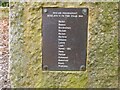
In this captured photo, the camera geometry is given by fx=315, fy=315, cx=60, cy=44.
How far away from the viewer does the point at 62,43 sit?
2.03 meters

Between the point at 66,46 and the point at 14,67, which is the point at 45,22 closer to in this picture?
the point at 66,46

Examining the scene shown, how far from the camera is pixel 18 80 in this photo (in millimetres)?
2084

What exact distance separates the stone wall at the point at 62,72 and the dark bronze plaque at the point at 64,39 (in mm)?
31

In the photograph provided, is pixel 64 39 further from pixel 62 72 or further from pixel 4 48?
pixel 4 48

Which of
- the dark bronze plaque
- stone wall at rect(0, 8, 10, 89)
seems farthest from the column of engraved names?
stone wall at rect(0, 8, 10, 89)

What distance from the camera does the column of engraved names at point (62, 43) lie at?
201 centimetres

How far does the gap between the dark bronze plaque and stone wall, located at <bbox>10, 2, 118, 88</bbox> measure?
31 millimetres

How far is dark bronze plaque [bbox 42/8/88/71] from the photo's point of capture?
201cm

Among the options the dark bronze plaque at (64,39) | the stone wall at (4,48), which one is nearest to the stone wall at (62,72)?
the dark bronze plaque at (64,39)

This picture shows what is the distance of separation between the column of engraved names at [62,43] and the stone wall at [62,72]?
0.07 metres

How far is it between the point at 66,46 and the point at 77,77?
0.22 meters

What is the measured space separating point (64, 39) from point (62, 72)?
8.6 inches

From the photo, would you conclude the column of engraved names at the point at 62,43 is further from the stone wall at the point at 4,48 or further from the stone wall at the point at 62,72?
the stone wall at the point at 4,48

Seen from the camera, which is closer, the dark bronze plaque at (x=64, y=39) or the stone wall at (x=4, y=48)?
the dark bronze plaque at (x=64, y=39)
